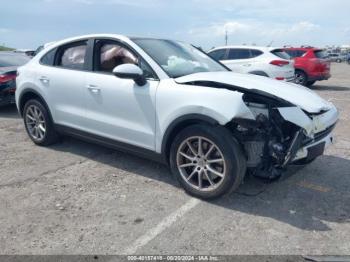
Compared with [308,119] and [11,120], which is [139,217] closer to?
[308,119]

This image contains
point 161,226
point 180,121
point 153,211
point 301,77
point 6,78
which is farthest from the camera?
point 301,77

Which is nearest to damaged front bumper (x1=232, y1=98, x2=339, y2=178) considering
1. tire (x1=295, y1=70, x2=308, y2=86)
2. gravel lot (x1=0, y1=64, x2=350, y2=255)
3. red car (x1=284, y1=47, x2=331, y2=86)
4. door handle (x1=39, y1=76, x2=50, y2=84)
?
gravel lot (x1=0, y1=64, x2=350, y2=255)

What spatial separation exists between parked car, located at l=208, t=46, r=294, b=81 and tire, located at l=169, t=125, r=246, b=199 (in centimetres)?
822

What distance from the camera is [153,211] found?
12.2 feet

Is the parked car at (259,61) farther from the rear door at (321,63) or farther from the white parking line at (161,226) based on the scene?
the white parking line at (161,226)

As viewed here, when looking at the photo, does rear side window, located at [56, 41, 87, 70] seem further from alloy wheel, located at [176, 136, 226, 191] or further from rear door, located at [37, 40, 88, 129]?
alloy wheel, located at [176, 136, 226, 191]

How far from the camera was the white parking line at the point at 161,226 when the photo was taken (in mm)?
3096

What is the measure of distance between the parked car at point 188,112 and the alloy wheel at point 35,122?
0.63 m

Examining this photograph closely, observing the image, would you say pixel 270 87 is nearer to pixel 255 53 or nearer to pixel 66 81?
pixel 66 81

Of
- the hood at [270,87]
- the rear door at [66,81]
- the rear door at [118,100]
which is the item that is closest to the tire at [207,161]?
the rear door at [118,100]

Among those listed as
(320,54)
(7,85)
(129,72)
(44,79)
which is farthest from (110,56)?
(320,54)

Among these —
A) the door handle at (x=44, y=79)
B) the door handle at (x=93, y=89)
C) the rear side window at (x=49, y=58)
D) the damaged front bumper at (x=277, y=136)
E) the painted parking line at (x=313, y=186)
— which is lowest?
the painted parking line at (x=313, y=186)

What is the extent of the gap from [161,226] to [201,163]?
0.82m

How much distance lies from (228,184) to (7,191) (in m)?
2.56
